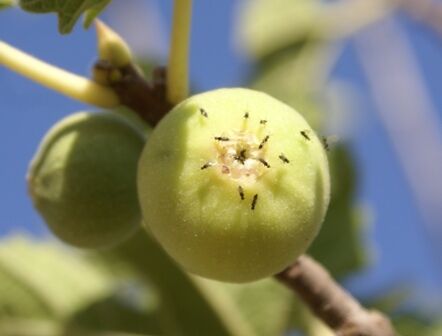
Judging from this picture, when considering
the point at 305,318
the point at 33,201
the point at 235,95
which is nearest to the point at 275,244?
the point at 235,95

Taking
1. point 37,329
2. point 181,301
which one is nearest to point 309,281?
point 181,301

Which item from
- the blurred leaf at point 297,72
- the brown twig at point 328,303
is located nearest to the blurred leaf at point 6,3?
the brown twig at point 328,303

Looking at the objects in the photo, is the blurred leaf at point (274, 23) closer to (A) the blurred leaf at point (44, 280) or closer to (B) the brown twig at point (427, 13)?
(B) the brown twig at point (427, 13)

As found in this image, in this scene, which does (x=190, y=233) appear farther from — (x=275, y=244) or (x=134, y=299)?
(x=134, y=299)

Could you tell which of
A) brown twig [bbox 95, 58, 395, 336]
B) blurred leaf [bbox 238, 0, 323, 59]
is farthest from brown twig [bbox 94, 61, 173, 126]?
blurred leaf [bbox 238, 0, 323, 59]

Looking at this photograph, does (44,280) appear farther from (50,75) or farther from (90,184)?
(50,75)

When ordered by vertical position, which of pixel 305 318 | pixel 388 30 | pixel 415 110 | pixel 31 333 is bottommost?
pixel 31 333
